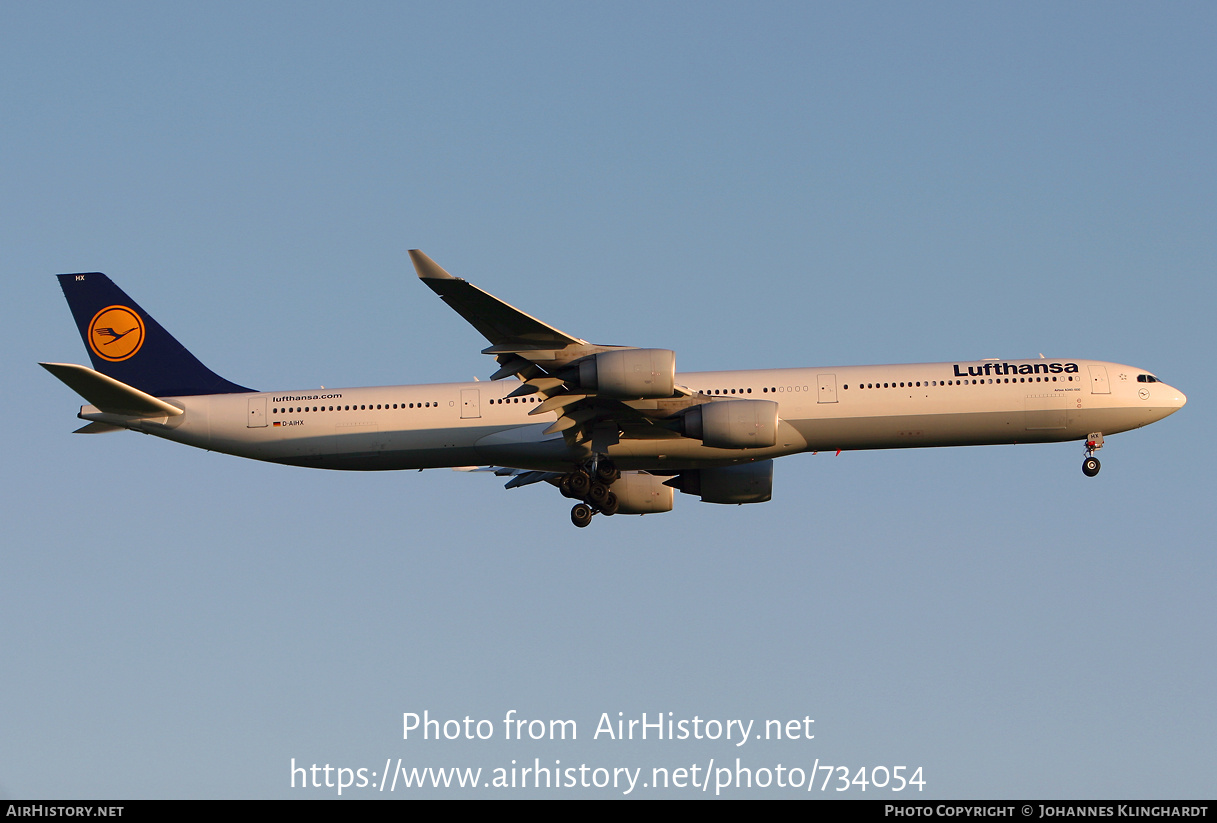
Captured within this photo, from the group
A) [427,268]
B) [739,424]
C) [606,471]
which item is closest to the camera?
[427,268]

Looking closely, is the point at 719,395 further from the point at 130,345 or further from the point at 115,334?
the point at 115,334

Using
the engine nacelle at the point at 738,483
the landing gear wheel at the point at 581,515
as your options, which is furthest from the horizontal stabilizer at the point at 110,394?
the engine nacelle at the point at 738,483

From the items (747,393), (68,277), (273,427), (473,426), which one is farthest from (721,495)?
(68,277)

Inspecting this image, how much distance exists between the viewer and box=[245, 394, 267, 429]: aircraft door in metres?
39.6

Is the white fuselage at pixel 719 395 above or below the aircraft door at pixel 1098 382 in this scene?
below

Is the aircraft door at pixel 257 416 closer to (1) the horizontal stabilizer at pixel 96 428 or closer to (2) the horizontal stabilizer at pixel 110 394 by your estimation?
(2) the horizontal stabilizer at pixel 110 394

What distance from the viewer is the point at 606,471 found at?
38.7 metres

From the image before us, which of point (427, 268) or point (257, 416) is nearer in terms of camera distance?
point (427, 268)

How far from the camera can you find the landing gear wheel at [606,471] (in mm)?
38594

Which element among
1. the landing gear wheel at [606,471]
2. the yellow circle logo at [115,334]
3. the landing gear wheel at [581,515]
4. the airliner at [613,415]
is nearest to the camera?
the airliner at [613,415]

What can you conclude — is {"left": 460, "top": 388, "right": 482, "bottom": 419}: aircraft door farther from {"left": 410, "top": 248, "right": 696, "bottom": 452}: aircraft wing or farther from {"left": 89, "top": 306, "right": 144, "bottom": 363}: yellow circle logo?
{"left": 89, "top": 306, "right": 144, "bottom": 363}: yellow circle logo

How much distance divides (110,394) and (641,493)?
57.7 feet

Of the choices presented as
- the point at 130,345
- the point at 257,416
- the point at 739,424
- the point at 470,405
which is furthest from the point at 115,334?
the point at 739,424
